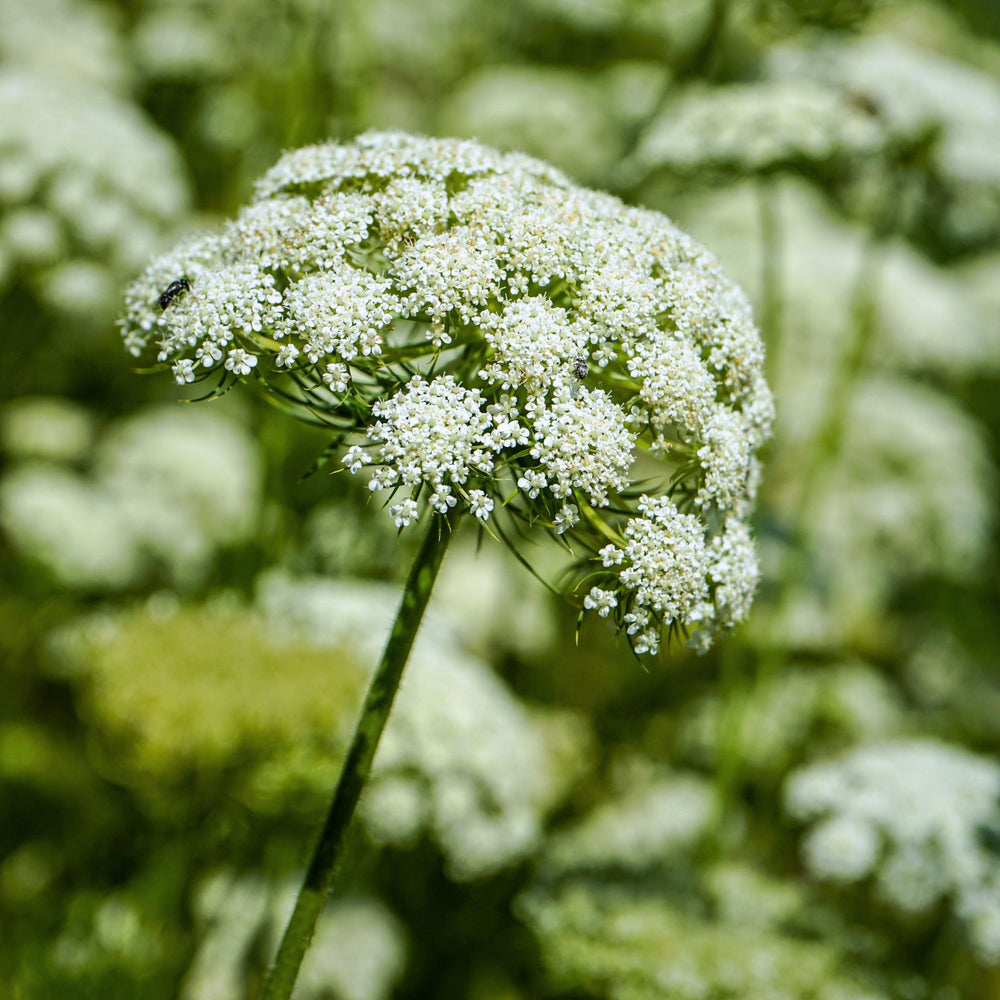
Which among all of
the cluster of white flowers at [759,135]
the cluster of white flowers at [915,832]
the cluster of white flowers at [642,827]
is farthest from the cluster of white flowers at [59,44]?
the cluster of white flowers at [915,832]

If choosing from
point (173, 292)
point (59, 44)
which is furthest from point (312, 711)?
point (59, 44)

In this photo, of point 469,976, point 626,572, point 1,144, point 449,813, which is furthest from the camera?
point 1,144

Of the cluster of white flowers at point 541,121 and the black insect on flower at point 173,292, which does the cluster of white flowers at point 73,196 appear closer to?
the cluster of white flowers at point 541,121

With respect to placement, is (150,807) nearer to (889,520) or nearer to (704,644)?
(704,644)

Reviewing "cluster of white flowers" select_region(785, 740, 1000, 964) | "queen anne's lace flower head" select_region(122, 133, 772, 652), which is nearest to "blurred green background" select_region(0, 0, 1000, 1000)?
"cluster of white flowers" select_region(785, 740, 1000, 964)

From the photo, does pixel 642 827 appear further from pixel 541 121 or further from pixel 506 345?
pixel 541 121

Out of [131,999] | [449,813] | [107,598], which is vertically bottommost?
[131,999]

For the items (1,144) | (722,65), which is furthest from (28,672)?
(722,65)
